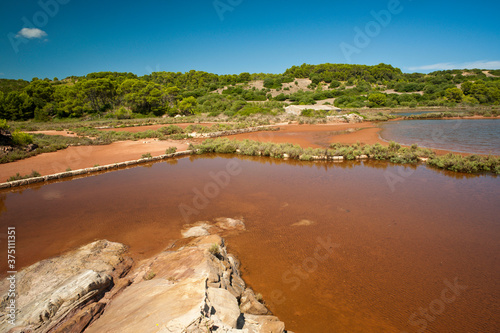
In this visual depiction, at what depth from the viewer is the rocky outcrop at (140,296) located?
3070 millimetres

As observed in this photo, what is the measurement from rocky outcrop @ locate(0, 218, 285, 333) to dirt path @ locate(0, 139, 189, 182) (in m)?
11.1

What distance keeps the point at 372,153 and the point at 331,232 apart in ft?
33.5

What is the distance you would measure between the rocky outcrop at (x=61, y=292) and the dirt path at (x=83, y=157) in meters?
10.6

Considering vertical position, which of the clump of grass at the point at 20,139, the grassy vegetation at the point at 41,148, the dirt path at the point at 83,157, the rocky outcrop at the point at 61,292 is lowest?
the rocky outcrop at the point at 61,292

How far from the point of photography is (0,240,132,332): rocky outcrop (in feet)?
11.2

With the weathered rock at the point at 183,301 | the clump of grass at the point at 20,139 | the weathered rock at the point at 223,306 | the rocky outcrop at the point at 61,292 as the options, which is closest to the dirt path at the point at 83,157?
the clump of grass at the point at 20,139

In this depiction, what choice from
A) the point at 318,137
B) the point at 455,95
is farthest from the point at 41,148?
the point at 455,95

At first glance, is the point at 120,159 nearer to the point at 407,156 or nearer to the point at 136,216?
the point at 136,216

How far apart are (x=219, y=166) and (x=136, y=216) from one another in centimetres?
685

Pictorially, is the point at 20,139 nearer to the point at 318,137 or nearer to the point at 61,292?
the point at 61,292

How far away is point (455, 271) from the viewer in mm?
5102

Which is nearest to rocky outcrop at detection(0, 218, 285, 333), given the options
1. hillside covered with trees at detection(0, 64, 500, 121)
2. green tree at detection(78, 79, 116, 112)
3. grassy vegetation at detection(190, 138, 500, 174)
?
grassy vegetation at detection(190, 138, 500, 174)

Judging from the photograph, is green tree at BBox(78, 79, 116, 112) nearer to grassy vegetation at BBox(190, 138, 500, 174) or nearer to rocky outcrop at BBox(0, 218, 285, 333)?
grassy vegetation at BBox(190, 138, 500, 174)

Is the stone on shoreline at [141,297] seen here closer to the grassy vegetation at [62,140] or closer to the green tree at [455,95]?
the grassy vegetation at [62,140]
